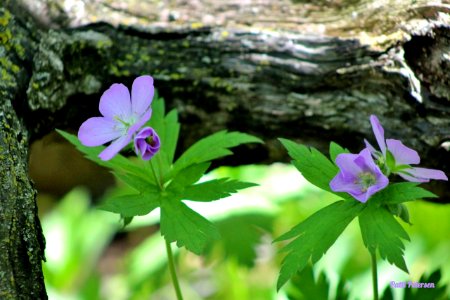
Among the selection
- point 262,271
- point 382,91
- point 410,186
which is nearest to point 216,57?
point 382,91

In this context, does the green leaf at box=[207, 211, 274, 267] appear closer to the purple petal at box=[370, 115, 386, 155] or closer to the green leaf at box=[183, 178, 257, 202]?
the green leaf at box=[183, 178, 257, 202]

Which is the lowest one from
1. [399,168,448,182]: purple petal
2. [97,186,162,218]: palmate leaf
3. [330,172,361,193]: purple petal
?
[399,168,448,182]: purple petal

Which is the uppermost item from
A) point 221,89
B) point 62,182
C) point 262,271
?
point 221,89

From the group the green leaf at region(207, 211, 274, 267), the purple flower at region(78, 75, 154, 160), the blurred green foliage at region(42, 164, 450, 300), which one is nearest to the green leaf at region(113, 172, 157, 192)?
the purple flower at region(78, 75, 154, 160)

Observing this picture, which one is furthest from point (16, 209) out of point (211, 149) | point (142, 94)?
point (211, 149)

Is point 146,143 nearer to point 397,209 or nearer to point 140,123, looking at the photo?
point 140,123

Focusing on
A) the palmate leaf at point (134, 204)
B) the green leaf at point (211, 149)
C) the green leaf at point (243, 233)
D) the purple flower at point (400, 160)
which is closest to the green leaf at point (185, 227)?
the palmate leaf at point (134, 204)

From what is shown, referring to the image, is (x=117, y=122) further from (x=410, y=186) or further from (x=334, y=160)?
(x=410, y=186)
